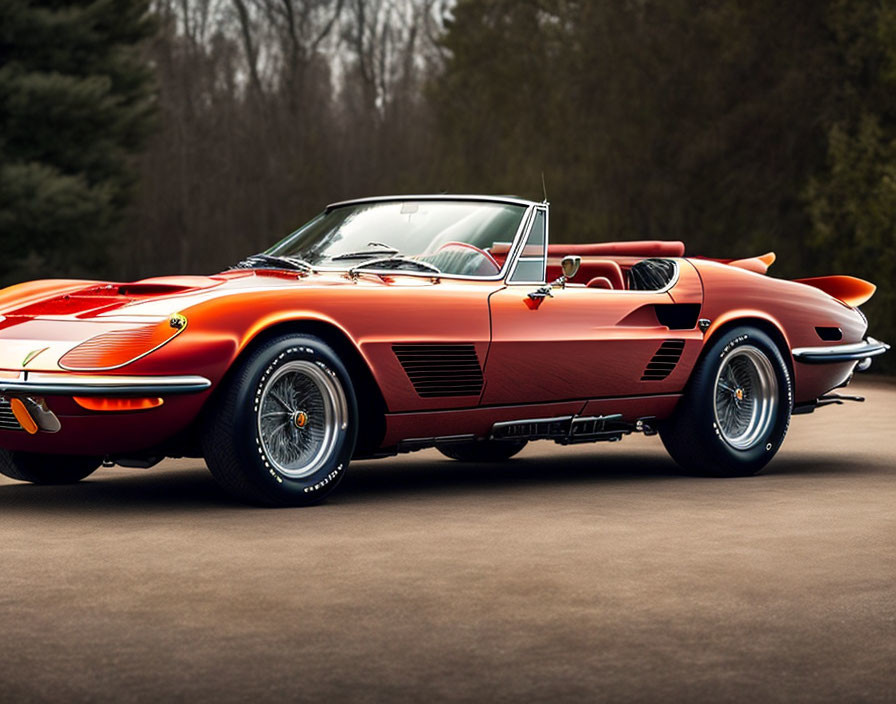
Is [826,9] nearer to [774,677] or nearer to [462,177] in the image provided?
[462,177]

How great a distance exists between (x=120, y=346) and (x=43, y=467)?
1.62m

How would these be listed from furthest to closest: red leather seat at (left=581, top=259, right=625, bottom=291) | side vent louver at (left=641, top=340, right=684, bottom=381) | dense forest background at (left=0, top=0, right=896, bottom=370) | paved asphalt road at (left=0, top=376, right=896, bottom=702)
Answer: dense forest background at (left=0, top=0, right=896, bottom=370) < red leather seat at (left=581, top=259, right=625, bottom=291) < side vent louver at (left=641, top=340, right=684, bottom=381) < paved asphalt road at (left=0, top=376, right=896, bottom=702)

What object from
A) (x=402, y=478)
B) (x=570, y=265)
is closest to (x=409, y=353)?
(x=570, y=265)

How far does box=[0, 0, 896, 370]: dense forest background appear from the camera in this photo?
79.8 feet

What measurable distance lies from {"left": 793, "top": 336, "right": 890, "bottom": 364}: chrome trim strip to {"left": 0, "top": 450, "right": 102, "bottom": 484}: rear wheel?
389 cm

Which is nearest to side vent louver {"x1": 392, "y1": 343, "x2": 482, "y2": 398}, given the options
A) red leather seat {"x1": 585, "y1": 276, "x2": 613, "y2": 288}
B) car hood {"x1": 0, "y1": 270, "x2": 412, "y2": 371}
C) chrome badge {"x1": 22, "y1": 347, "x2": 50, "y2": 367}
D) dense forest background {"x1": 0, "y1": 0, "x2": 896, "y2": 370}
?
car hood {"x1": 0, "y1": 270, "x2": 412, "y2": 371}

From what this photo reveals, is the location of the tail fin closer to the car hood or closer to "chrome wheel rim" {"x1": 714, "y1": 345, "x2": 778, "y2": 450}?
"chrome wheel rim" {"x1": 714, "y1": 345, "x2": 778, "y2": 450}

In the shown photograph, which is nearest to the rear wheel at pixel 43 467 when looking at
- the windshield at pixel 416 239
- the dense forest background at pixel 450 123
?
the windshield at pixel 416 239

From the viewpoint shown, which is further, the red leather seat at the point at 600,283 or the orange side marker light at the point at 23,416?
the red leather seat at the point at 600,283

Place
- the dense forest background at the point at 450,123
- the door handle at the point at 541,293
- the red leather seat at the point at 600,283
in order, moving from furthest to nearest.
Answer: the dense forest background at the point at 450,123, the red leather seat at the point at 600,283, the door handle at the point at 541,293

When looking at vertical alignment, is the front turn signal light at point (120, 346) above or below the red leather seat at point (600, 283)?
below

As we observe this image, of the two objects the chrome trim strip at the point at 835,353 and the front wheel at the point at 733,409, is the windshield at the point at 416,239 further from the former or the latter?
the chrome trim strip at the point at 835,353

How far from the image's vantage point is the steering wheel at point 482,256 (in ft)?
26.5

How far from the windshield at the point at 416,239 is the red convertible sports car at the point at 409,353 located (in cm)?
1
